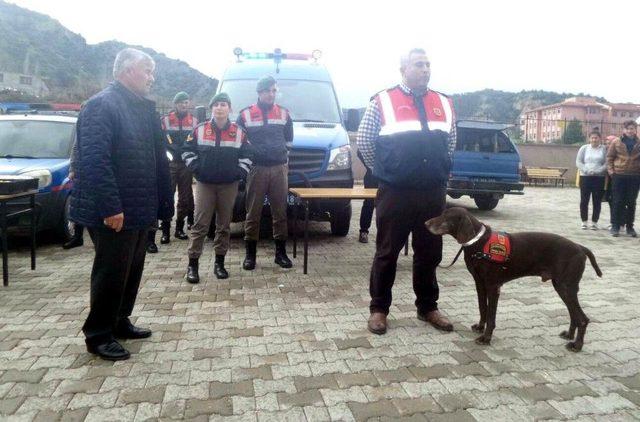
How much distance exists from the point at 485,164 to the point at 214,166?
8158 millimetres

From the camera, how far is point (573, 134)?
85.4ft

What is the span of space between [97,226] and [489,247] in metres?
2.68

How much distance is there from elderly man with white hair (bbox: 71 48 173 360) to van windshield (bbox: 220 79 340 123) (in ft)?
13.7

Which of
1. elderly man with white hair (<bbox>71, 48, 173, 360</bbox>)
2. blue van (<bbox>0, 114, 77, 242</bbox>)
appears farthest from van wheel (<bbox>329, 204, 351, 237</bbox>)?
elderly man with white hair (<bbox>71, 48, 173, 360</bbox>)

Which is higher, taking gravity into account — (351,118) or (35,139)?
(351,118)

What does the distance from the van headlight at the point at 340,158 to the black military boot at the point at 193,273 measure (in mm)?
2471

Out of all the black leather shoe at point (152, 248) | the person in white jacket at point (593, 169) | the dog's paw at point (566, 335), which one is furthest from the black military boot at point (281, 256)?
the person in white jacket at point (593, 169)

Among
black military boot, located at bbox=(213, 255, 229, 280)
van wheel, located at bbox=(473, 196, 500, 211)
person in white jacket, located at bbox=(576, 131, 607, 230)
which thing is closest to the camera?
black military boot, located at bbox=(213, 255, 229, 280)

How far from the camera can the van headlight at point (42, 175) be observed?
654 centimetres

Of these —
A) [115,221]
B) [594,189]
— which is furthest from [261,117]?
[594,189]

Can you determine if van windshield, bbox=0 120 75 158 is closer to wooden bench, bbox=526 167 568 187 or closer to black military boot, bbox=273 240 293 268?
black military boot, bbox=273 240 293 268

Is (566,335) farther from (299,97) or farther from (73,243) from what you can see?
(73,243)

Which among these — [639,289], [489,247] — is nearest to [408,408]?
[489,247]

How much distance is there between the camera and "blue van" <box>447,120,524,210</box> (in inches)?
464
